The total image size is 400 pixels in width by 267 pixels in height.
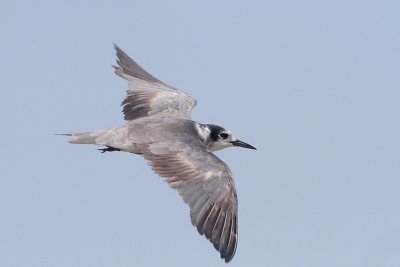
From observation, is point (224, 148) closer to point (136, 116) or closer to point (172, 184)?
point (136, 116)

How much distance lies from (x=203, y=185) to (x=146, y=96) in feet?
19.8

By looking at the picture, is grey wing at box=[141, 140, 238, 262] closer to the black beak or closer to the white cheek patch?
the white cheek patch

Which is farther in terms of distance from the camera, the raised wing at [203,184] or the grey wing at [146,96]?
the grey wing at [146,96]

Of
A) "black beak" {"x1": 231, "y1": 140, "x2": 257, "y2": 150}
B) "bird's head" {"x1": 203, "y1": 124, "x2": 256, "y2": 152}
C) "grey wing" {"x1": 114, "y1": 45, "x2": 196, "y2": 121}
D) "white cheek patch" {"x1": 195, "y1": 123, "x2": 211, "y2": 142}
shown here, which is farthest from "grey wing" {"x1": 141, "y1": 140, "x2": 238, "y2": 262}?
"grey wing" {"x1": 114, "y1": 45, "x2": 196, "y2": 121}

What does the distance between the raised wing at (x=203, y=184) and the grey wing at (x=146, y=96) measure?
3.16 metres

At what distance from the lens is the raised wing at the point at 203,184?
1722 cm

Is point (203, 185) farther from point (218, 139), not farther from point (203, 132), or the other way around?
point (218, 139)

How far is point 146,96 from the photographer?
2364cm

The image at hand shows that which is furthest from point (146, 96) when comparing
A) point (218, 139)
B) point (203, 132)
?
point (203, 132)

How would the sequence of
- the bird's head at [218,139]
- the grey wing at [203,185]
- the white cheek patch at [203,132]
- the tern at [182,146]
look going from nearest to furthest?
the grey wing at [203,185] < the tern at [182,146] < the white cheek patch at [203,132] < the bird's head at [218,139]

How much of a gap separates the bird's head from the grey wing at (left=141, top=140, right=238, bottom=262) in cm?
191

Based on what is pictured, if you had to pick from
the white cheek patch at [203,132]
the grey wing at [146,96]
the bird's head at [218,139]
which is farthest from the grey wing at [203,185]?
the grey wing at [146,96]

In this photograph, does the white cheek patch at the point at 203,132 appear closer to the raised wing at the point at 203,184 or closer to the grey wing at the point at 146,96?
the grey wing at the point at 146,96

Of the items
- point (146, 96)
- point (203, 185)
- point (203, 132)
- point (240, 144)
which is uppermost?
point (203, 185)
